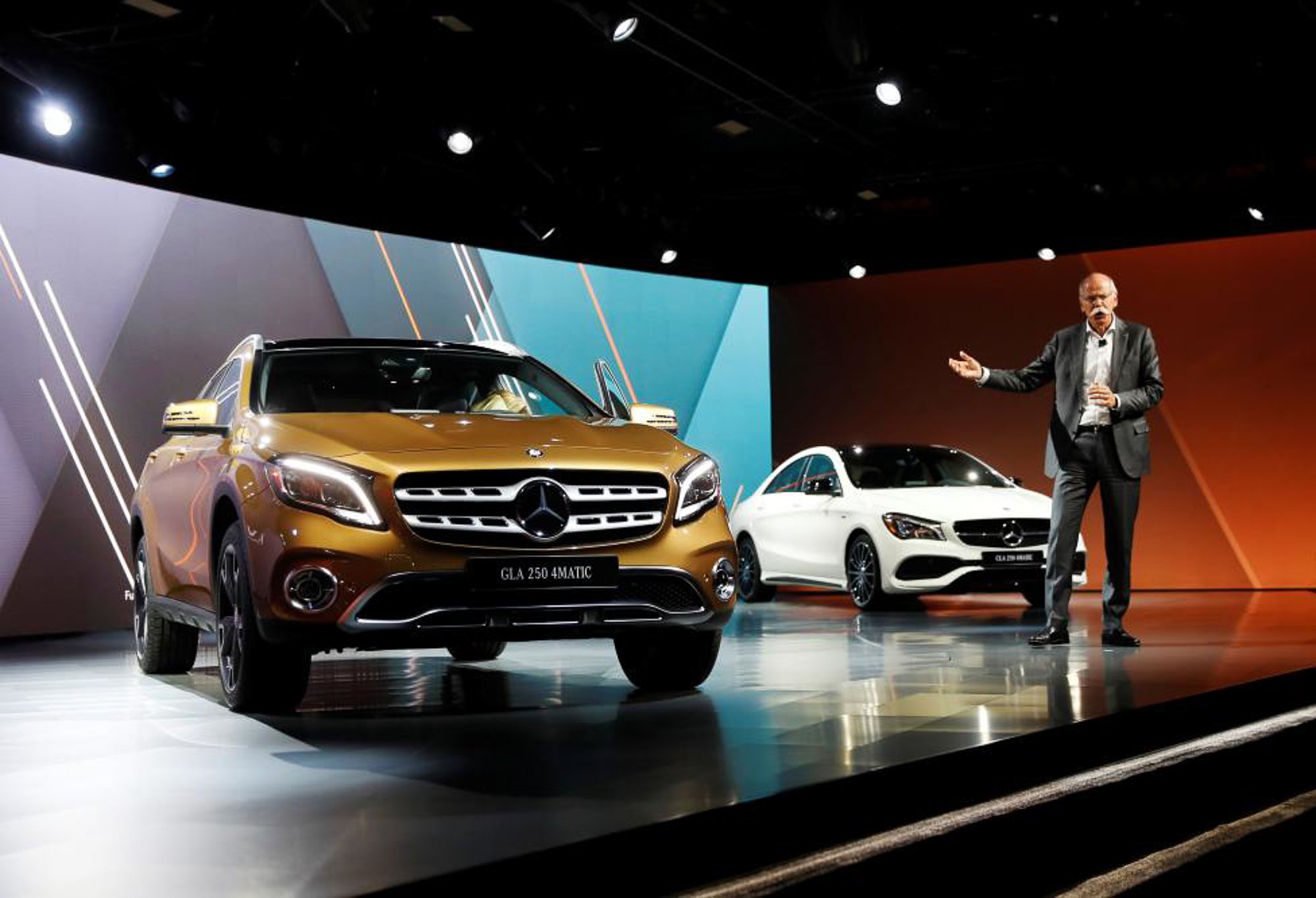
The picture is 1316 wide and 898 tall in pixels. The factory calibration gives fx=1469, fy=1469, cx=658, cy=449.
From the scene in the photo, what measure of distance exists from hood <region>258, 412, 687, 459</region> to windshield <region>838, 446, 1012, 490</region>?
6.45 metres

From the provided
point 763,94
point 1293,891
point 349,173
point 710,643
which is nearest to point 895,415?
point 763,94

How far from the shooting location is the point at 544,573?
511cm

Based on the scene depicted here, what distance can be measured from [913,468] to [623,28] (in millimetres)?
4912

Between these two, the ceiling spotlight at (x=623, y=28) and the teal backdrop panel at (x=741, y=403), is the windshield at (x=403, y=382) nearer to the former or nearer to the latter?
the ceiling spotlight at (x=623, y=28)

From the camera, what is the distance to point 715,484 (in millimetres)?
5746

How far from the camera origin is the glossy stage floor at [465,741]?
313cm

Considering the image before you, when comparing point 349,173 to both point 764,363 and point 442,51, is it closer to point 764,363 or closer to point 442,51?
point 442,51

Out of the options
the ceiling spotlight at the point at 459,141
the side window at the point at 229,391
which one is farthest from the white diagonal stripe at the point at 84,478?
the side window at the point at 229,391

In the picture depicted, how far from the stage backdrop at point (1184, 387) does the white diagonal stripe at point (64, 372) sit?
28.0ft

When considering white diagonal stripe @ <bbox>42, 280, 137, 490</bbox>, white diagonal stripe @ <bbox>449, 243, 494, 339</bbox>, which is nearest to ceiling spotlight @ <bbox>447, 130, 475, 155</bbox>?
white diagonal stripe @ <bbox>449, 243, 494, 339</bbox>

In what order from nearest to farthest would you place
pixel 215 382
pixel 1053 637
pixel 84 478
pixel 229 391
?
1. pixel 229 391
2. pixel 215 382
3. pixel 1053 637
4. pixel 84 478

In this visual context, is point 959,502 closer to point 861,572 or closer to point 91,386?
point 861,572

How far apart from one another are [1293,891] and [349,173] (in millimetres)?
9814

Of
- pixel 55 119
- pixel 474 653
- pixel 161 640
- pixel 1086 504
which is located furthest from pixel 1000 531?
pixel 55 119
